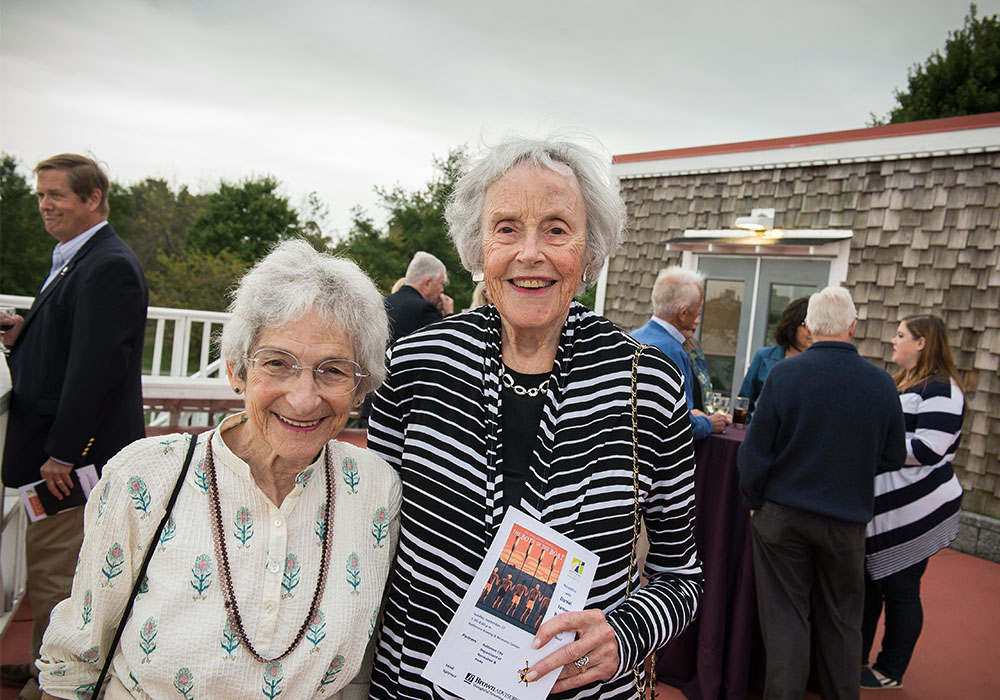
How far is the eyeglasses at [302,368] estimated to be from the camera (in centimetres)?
133

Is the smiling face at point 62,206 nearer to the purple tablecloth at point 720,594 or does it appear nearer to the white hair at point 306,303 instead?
the white hair at point 306,303

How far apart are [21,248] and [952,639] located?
68.0ft

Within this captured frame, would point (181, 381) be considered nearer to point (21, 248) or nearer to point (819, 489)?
point (819, 489)

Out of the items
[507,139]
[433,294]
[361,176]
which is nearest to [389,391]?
[507,139]

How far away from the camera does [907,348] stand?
371 cm

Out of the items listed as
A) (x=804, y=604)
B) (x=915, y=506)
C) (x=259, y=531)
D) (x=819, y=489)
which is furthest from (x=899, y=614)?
(x=259, y=531)

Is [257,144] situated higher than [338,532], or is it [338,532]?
[257,144]

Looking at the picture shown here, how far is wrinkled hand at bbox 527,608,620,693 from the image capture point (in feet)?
3.89

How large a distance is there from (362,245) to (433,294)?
37.6ft

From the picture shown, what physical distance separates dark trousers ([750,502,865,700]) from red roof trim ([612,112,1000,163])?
138 inches

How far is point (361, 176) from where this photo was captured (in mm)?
18125

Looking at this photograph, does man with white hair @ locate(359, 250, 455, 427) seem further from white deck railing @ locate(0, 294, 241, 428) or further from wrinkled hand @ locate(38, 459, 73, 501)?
wrinkled hand @ locate(38, 459, 73, 501)

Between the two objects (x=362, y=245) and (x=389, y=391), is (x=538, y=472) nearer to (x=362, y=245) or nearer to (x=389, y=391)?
(x=389, y=391)

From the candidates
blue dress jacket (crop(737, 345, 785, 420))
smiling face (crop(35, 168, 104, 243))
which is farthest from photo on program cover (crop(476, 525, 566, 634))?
blue dress jacket (crop(737, 345, 785, 420))
